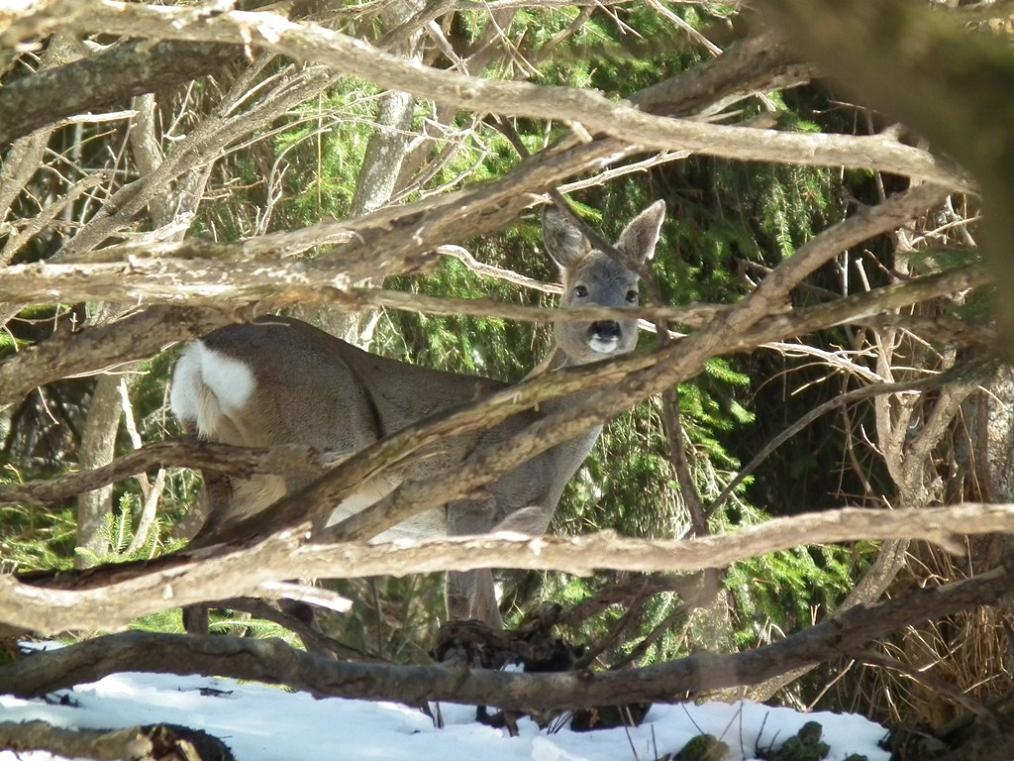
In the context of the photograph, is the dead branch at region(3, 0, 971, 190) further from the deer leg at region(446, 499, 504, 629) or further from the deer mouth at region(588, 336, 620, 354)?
the deer mouth at region(588, 336, 620, 354)

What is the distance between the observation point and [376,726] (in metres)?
4.50

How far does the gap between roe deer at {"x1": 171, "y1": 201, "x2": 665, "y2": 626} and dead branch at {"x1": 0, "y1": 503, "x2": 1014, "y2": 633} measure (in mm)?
3990

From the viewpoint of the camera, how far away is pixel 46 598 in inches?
108

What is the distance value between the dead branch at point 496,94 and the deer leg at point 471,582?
513cm

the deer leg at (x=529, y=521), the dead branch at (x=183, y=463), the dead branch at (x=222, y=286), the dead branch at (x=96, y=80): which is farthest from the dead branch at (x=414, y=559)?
the deer leg at (x=529, y=521)

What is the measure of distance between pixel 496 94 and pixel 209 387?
507cm

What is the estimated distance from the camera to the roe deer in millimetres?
7520

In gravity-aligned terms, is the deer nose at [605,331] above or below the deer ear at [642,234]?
below

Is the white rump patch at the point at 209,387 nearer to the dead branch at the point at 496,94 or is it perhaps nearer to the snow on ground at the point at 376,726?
the snow on ground at the point at 376,726

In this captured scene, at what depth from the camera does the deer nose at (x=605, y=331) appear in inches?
327

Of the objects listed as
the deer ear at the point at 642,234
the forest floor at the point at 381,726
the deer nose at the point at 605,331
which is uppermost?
the deer ear at the point at 642,234

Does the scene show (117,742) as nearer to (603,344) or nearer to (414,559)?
(414,559)

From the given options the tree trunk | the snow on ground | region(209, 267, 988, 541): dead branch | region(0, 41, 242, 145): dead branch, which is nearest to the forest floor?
the snow on ground

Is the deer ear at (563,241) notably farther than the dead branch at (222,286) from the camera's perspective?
Yes
